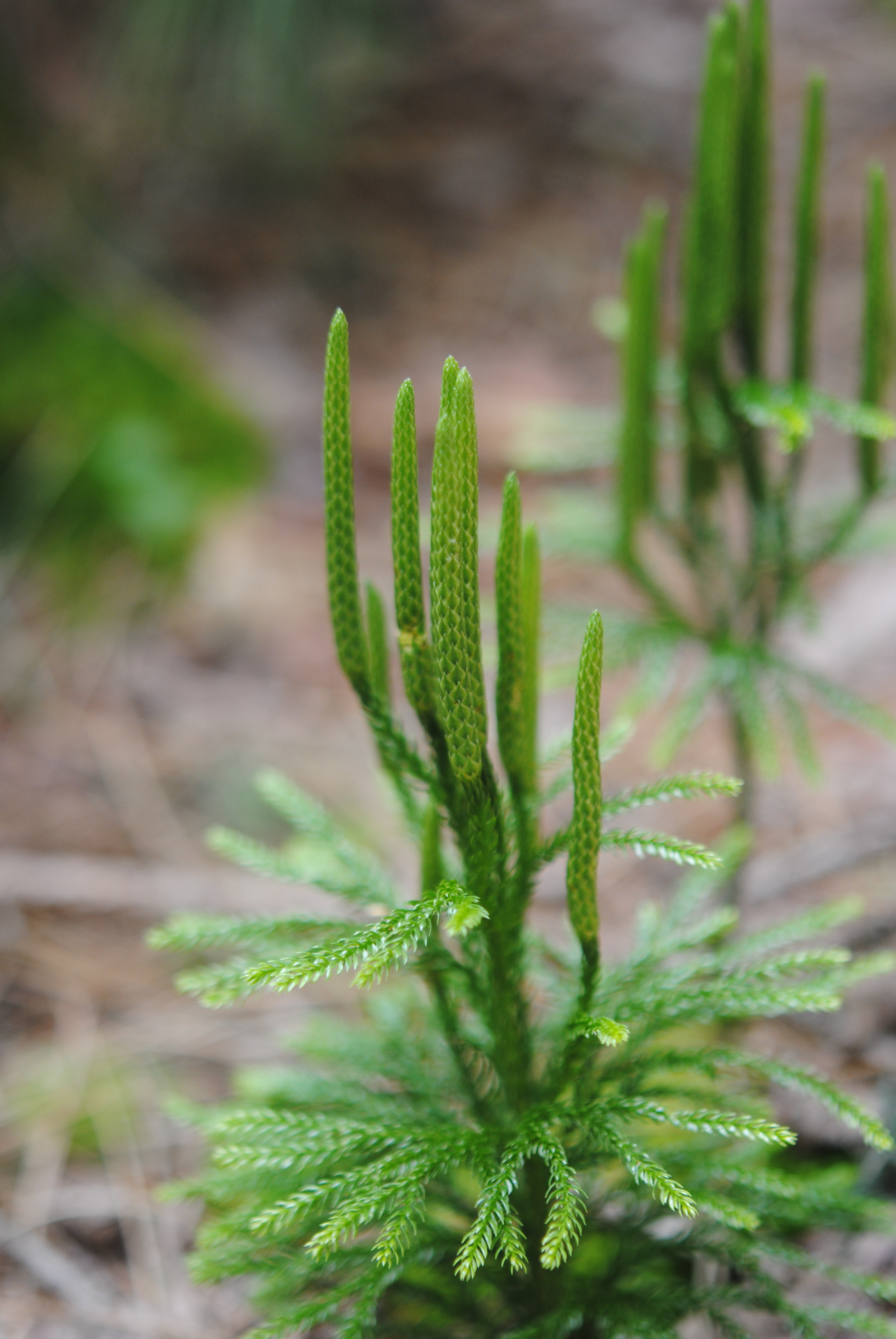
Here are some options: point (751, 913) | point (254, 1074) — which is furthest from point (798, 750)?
point (254, 1074)

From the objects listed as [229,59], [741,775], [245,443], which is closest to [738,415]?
[741,775]

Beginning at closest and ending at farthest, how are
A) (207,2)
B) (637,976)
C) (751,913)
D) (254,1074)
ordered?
1. (637,976)
2. (254,1074)
3. (751,913)
4. (207,2)

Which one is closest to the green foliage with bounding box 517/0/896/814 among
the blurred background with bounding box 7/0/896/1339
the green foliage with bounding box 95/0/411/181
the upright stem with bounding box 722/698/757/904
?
the upright stem with bounding box 722/698/757/904

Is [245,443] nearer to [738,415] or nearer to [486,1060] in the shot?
[738,415]

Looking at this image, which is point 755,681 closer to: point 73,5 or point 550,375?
point 550,375

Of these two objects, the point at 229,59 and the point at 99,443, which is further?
the point at 229,59

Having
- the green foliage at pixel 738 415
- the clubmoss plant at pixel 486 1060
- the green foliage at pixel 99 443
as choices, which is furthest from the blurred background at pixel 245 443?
the clubmoss plant at pixel 486 1060

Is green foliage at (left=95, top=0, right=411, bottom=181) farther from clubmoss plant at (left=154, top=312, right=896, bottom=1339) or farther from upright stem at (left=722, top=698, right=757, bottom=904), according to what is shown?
clubmoss plant at (left=154, top=312, right=896, bottom=1339)
